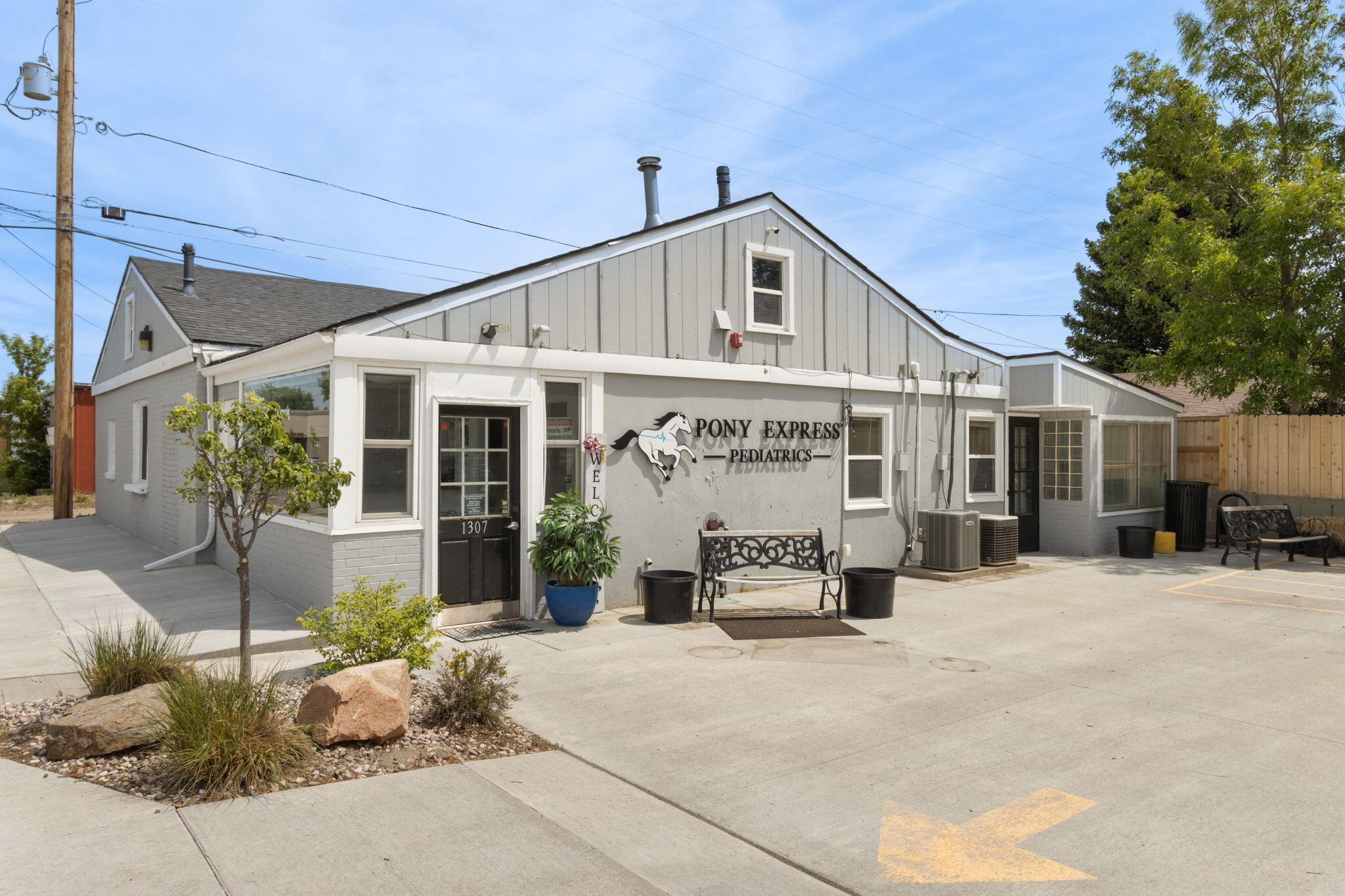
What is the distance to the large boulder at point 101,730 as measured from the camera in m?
5.10

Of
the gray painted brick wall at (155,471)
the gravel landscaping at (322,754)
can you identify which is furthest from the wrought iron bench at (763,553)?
the gray painted brick wall at (155,471)

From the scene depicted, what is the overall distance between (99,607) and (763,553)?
7472mm

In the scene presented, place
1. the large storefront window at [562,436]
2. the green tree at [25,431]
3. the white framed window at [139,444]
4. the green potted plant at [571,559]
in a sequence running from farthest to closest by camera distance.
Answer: the green tree at [25,431], the white framed window at [139,444], the large storefront window at [562,436], the green potted plant at [571,559]

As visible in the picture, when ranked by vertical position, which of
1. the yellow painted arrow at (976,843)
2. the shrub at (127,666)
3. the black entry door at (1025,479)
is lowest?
the yellow painted arrow at (976,843)

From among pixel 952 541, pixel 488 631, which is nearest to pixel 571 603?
pixel 488 631

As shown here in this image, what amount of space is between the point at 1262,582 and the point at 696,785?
10.7 metres

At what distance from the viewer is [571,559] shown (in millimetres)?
8906

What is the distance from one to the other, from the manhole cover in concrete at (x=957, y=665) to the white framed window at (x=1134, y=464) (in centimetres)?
894

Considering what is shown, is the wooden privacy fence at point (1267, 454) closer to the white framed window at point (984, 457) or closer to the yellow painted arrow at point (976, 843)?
the white framed window at point (984, 457)

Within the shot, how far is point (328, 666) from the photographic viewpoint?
597 centimetres

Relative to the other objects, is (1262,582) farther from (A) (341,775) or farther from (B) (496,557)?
(A) (341,775)

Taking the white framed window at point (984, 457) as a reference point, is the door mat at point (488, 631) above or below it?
below

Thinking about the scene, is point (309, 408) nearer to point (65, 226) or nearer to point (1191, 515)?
point (65, 226)

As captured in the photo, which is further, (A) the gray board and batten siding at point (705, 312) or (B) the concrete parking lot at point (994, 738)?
(A) the gray board and batten siding at point (705, 312)
